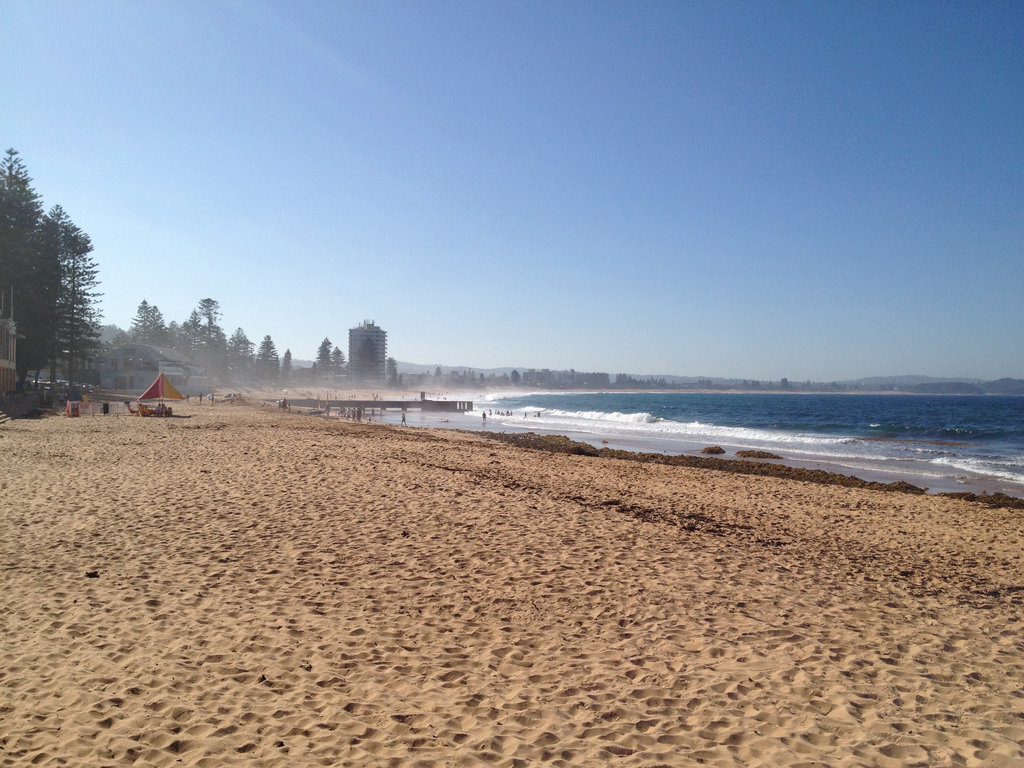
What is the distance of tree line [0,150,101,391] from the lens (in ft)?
116

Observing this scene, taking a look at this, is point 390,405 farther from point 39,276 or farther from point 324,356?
point 324,356

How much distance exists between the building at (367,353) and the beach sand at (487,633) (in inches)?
6036

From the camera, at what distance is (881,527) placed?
1026cm

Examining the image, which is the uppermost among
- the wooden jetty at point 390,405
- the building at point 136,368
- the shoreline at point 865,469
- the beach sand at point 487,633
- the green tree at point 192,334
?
the green tree at point 192,334

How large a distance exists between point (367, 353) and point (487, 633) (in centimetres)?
16080

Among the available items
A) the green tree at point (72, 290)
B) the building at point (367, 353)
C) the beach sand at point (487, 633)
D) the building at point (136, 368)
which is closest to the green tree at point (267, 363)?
the building at point (367, 353)

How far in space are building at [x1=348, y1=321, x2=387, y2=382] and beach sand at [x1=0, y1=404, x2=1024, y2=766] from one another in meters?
153

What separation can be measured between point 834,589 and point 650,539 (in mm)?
2510

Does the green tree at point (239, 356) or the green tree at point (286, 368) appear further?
the green tree at point (286, 368)

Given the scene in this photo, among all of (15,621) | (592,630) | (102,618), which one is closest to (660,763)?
(592,630)

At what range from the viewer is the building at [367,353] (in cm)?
16012

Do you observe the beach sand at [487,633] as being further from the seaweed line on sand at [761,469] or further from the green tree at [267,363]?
the green tree at [267,363]

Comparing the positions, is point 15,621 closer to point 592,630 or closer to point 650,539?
point 592,630

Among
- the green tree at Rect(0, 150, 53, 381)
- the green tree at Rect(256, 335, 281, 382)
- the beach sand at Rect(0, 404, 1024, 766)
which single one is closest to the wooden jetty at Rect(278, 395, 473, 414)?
the green tree at Rect(0, 150, 53, 381)
